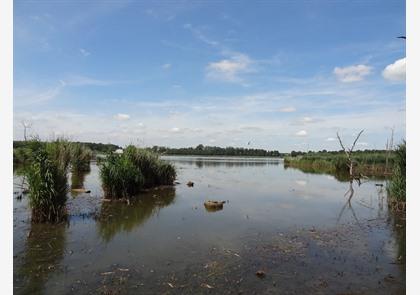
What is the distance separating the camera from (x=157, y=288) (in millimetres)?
5449

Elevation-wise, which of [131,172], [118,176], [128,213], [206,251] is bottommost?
[206,251]

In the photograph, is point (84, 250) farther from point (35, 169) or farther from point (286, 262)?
point (286, 262)

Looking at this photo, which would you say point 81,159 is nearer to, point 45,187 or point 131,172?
point 131,172

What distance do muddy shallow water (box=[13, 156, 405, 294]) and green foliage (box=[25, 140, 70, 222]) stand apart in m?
0.53

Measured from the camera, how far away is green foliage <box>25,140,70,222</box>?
30.0 ft

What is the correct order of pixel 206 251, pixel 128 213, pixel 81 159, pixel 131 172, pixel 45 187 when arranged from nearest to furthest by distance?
1. pixel 206 251
2. pixel 45 187
3. pixel 128 213
4. pixel 131 172
5. pixel 81 159

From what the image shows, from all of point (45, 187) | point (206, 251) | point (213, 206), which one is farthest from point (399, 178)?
point (45, 187)

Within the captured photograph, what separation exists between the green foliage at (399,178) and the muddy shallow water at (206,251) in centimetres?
92

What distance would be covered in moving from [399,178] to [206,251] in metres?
8.83

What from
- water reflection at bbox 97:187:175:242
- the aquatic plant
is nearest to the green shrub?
water reflection at bbox 97:187:175:242

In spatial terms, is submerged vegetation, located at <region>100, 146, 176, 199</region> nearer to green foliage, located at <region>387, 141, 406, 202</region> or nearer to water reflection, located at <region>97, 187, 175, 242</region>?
water reflection, located at <region>97, 187, 175, 242</region>

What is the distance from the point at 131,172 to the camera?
1509 cm

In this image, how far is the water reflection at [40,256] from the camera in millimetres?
5488
